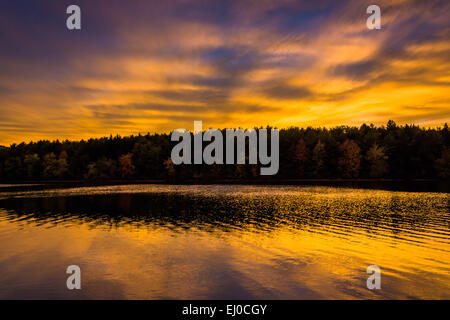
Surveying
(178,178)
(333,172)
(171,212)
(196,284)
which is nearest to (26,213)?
(171,212)

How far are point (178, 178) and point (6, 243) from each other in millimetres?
161243

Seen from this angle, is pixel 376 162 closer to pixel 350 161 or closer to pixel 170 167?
pixel 350 161

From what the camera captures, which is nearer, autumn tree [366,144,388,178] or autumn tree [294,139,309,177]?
autumn tree [366,144,388,178]

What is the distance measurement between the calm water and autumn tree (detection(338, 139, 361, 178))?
135943 mm

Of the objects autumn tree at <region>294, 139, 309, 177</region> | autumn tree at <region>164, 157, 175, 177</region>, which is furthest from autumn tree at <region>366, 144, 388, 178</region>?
autumn tree at <region>164, 157, 175, 177</region>

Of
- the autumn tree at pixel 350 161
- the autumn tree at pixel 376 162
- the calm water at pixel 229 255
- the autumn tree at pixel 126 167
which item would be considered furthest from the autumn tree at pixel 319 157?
the calm water at pixel 229 255

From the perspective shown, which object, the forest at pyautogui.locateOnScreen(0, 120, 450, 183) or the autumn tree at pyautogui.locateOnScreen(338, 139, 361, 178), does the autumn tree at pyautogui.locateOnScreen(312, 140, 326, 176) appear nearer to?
the forest at pyautogui.locateOnScreen(0, 120, 450, 183)

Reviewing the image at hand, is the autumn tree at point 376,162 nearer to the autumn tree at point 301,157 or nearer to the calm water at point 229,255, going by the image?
the autumn tree at point 301,157

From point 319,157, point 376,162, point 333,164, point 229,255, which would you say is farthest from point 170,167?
point 229,255

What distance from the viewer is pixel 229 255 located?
88.9ft

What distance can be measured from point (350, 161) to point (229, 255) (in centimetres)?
16846

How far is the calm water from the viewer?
63.3 feet

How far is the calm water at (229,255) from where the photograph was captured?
19.3 meters
